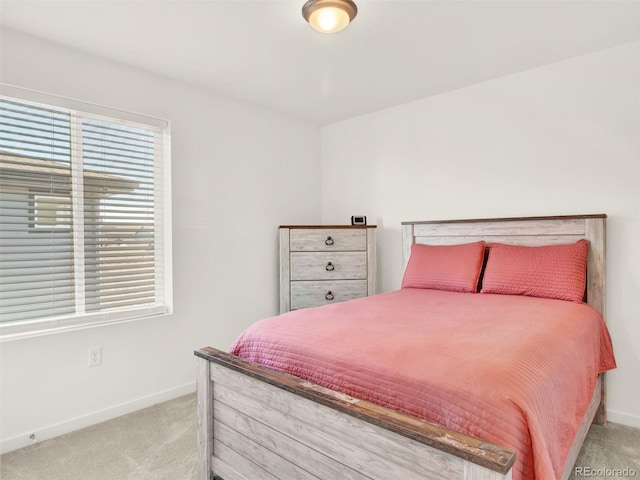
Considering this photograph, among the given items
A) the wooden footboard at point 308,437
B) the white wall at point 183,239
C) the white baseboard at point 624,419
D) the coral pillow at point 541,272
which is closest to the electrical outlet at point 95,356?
the white wall at point 183,239

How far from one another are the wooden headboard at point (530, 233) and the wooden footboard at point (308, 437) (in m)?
1.97

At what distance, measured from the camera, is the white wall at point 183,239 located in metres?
2.23

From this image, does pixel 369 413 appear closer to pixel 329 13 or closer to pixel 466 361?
pixel 466 361

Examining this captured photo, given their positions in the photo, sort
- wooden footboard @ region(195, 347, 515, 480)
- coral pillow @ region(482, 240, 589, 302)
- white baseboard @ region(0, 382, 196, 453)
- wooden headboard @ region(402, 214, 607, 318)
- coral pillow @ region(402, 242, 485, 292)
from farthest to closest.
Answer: coral pillow @ region(402, 242, 485, 292)
wooden headboard @ region(402, 214, 607, 318)
coral pillow @ region(482, 240, 589, 302)
white baseboard @ region(0, 382, 196, 453)
wooden footboard @ region(195, 347, 515, 480)

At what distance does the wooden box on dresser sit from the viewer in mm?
3311

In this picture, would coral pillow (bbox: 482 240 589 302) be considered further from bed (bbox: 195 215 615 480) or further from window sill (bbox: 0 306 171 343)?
window sill (bbox: 0 306 171 343)

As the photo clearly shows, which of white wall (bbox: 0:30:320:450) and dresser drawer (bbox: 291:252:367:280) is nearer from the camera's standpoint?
white wall (bbox: 0:30:320:450)

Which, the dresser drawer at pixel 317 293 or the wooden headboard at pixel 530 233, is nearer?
the wooden headboard at pixel 530 233

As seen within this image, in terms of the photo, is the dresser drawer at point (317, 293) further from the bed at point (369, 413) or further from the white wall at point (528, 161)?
the bed at point (369, 413)

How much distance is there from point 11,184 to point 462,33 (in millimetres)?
2686

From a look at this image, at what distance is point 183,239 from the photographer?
2910 mm

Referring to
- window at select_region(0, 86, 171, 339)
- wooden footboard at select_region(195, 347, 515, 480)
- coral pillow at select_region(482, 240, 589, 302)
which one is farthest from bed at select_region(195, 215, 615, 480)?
window at select_region(0, 86, 171, 339)

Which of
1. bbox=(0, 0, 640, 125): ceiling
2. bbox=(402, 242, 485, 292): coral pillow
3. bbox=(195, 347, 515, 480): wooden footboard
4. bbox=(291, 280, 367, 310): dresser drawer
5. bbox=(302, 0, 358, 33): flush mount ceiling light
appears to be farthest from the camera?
bbox=(291, 280, 367, 310): dresser drawer

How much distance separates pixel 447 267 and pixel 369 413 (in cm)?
181
